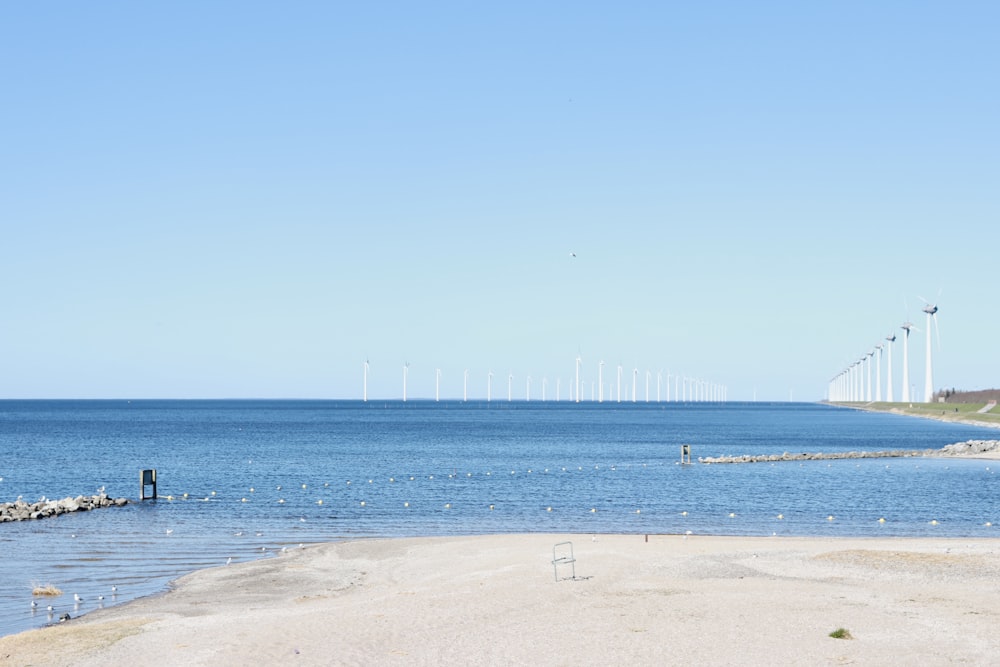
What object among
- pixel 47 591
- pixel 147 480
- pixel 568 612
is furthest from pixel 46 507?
pixel 568 612

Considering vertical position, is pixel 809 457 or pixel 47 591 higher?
pixel 809 457

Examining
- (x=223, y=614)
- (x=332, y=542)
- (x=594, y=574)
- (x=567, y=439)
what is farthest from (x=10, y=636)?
(x=567, y=439)

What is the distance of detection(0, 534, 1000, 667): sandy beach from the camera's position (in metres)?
24.3

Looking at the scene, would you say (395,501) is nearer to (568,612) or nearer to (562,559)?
(562,559)

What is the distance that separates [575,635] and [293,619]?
26.1 feet

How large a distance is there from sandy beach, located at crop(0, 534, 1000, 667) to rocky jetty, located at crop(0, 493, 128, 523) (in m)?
21.0

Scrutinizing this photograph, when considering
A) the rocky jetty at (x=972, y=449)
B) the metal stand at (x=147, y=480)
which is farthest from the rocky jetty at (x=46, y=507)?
the rocky jetty at (x=972, y=449)

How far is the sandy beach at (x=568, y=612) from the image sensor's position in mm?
24344

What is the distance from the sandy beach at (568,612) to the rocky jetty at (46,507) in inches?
828

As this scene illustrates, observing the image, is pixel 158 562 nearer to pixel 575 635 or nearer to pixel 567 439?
pixel 575 635

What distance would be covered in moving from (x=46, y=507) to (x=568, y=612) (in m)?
39.2

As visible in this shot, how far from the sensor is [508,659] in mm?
23734

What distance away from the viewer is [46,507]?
5775 centimetres

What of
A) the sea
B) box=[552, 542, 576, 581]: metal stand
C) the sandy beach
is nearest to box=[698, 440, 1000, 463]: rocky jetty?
the sea
